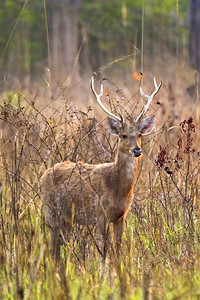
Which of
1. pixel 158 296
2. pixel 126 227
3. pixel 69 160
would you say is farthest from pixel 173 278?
pixel 69 160

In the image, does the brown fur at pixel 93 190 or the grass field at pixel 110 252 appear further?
the brown fur at pixel 93 190

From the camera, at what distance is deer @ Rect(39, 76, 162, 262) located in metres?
5.66

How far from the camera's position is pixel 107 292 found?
169 inches

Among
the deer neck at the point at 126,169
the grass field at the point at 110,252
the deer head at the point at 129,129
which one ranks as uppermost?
the deer head at the point at 129,129

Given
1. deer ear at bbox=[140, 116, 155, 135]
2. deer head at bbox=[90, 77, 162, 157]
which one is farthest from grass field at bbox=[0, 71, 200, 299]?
deer ear at bbox=[140, 116, 155, 135]

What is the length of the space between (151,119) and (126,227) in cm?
95

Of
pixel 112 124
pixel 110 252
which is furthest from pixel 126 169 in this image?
pixel 110 252

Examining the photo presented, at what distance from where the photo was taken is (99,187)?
5.76m

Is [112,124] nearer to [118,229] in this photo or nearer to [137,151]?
[137,151]

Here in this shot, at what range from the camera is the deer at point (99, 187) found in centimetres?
566

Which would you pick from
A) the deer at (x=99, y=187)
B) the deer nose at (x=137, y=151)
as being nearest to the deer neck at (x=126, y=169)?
the deer at (x=99, y=187)

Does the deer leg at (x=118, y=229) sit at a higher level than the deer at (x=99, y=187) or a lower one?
lower

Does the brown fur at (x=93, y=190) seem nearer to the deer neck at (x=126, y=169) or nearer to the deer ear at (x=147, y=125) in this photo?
the deer neck at (x=126, y=169)

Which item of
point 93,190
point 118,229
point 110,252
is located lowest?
point 110,252
